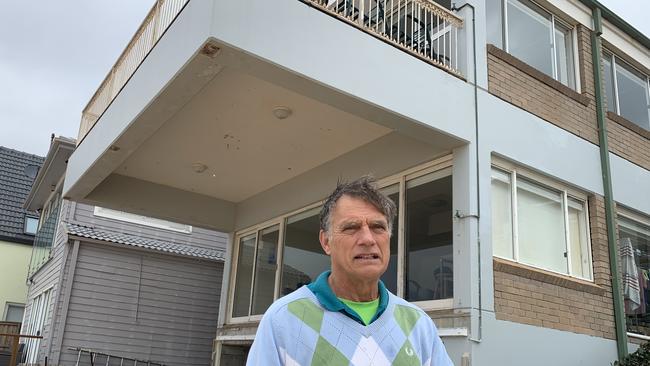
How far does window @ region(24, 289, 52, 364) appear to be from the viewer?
43.8ft

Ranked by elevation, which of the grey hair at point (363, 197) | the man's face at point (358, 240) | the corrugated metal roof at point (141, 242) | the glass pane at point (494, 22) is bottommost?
the man's face at point (358, 240)

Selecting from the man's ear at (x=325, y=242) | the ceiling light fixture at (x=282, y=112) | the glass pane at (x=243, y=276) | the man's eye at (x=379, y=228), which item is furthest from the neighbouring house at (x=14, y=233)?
the man's eye at (x=379, y=228)

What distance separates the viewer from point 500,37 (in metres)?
7.73

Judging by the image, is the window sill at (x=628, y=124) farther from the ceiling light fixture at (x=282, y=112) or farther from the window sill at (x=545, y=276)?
the ceiling light fixture at (x=282, y=112)

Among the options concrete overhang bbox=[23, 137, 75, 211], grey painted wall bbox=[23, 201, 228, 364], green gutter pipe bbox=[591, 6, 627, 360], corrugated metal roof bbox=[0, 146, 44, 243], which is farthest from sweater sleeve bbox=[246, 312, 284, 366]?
corrugated metal roof bbox=[0, 146, 44, 243]

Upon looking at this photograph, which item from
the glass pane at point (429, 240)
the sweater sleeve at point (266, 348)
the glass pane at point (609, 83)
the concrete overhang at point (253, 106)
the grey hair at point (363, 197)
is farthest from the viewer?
the glass pane at point (609, 83)

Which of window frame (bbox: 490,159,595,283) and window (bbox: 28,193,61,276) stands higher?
window (bbox: 28,193,61,276)

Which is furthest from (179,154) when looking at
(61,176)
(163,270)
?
(61,176)

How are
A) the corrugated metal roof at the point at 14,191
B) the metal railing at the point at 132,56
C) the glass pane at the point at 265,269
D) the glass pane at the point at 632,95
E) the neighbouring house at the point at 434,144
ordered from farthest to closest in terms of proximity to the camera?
the corrugated metal roof at the point at 14,191
the glass pane at the point at 632,95
the glass pane at the point at 265,269
the metal railing at the point at 132,56
the neighbouring house at the point at 434,144

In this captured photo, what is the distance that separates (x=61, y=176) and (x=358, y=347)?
52.6ft

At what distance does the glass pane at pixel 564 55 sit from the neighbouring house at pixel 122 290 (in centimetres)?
770

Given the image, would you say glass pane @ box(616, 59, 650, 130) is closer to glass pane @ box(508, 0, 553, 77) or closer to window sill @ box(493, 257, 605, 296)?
glass pane @ box(508, 0, 553, 77)

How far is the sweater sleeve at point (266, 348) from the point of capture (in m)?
1.65

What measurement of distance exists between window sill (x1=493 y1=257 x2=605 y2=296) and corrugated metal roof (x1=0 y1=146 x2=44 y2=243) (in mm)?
21277
